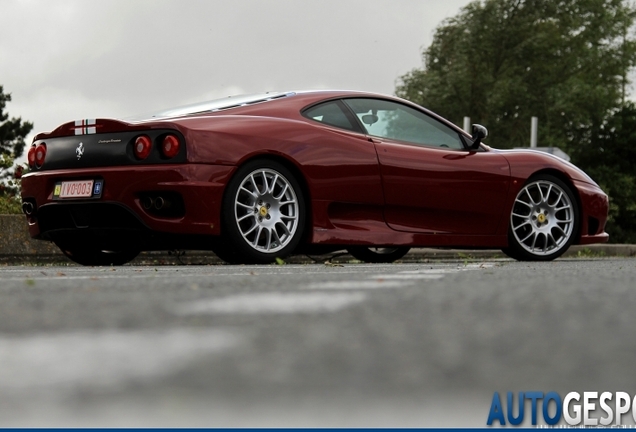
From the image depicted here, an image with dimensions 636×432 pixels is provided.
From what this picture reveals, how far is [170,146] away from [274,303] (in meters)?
3.93

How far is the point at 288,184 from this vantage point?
25.4ft

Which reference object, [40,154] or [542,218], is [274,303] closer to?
[40,154]

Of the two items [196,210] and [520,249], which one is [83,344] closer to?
[196,210]

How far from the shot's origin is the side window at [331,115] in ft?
27.6

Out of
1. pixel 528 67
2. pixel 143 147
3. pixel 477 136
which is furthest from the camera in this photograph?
pixel 528 67

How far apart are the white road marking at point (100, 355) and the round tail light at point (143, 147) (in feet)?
15.0

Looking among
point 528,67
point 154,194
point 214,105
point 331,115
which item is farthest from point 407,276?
point 528,67

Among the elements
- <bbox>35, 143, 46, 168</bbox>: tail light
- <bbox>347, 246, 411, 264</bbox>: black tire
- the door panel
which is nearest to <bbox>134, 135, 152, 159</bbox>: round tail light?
<bbox>35, 143, 46, 168</bbox>: tail light

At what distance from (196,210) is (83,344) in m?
4.63

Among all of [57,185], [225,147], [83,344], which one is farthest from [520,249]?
[83,344]

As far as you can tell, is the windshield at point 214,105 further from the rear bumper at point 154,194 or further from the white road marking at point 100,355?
the white road marking at point 100,355

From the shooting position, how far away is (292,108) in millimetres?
8281

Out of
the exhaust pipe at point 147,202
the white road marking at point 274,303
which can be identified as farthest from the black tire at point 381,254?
the white road marking at point 274,303

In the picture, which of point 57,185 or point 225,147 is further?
point 57,185
